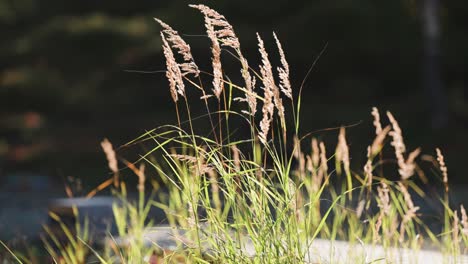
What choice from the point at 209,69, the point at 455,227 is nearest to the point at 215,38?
the point at 455,227

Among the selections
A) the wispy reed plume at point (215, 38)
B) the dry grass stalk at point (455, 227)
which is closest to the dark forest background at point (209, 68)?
the dry grass stalk at point (455, 227)

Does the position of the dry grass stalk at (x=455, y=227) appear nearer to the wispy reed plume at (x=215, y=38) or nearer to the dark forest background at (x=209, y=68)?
the wispy reed plume at (x=215, y=38)

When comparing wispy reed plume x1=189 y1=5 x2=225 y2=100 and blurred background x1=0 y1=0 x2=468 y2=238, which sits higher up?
wispy reed plume x1=189 y1=5 x2=225 y2=100

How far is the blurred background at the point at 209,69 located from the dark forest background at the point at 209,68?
0.02 metres

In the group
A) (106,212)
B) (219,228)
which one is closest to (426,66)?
(106,212)

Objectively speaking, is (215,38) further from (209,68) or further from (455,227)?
(209,68)

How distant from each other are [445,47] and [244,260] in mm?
11460

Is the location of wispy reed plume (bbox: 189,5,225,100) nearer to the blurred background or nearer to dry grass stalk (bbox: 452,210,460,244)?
dry grass stalk (bbox: 452,210,460,244)

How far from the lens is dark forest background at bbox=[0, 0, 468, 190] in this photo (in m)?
13.2

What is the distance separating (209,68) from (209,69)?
2cm

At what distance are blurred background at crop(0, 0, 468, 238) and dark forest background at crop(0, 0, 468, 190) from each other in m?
0.02

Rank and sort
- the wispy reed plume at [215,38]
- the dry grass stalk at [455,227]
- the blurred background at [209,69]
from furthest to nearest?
Answer: the blurred background at [209,69] → the dry grass stalk at [455,227] → the wispy reed plume at [215,38]

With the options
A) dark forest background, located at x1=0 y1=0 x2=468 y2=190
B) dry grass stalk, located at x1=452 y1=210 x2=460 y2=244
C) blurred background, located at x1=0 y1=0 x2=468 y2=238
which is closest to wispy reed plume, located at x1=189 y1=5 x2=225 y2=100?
dry grass stalk, located at x1=452 y1=210 x2=460 y2=244

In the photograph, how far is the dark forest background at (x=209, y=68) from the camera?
13.2 meters
